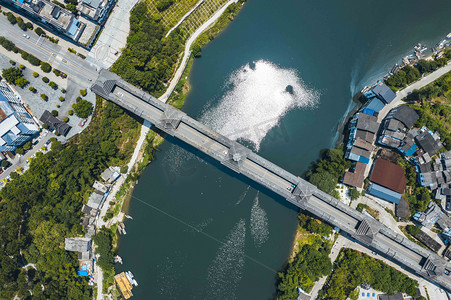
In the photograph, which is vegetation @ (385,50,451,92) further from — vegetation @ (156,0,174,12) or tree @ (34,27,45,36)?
tree @ (34,27,45,36)

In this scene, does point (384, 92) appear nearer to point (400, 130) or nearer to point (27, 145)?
point (400, 130)

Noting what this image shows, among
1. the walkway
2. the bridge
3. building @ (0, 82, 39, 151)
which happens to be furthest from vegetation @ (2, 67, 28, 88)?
the walkway

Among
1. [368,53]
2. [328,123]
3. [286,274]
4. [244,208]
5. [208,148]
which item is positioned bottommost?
[286,274]

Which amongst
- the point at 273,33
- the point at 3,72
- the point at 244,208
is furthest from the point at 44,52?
the point at 244,208

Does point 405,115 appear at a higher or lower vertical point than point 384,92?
lower

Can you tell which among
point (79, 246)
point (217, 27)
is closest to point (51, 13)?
point (217, 27)

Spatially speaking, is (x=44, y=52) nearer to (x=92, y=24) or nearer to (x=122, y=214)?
(x=92, y=24)
